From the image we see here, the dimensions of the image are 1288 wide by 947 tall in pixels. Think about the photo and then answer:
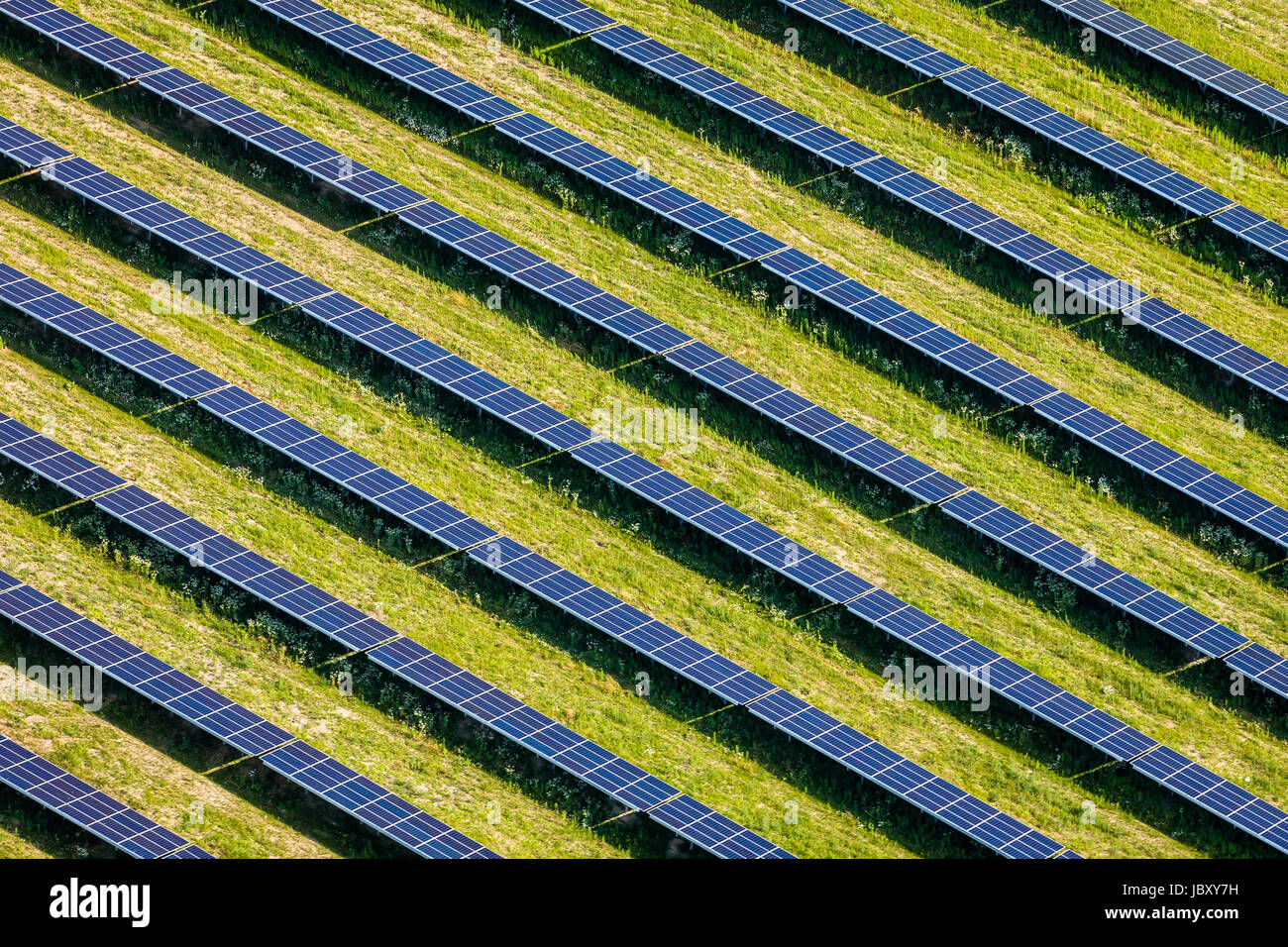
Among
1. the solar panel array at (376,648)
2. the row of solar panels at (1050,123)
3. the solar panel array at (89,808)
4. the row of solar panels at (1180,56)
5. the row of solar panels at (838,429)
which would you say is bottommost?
the solar panel array at (89,808)

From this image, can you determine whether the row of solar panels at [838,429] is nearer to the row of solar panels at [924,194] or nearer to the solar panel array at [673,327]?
the solar panel array at [673,327]

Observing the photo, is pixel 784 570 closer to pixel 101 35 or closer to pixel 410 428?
pixel 410 428

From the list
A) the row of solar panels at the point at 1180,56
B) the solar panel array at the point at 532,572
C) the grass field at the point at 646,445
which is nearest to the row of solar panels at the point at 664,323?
the grass field at the point at 646,445

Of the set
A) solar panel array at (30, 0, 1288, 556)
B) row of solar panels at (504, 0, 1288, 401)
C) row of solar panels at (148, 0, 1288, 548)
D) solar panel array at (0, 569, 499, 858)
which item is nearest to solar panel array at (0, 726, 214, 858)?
solar panel array at (0, 569, 499, 858)

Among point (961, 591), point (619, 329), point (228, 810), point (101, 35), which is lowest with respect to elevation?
point (228, 810)

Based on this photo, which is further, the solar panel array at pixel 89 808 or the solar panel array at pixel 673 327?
the solar panel array at pixel 673 327
